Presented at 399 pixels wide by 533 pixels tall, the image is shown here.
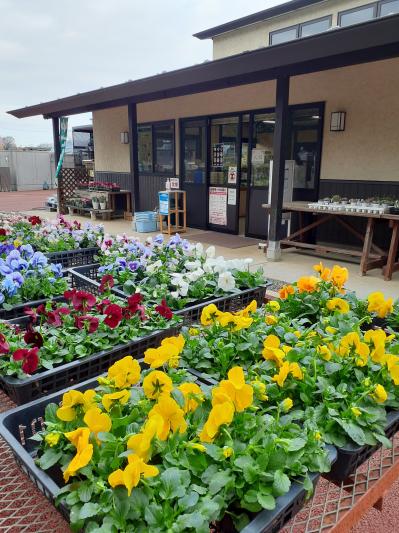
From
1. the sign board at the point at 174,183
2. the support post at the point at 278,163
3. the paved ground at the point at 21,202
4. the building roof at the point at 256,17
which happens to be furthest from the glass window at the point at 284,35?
the paved ground at the point at 21,202

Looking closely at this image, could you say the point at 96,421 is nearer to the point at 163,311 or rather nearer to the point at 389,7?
the point at 163,311

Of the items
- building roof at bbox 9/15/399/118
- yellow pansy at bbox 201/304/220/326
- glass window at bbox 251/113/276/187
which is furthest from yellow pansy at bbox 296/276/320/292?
glass window at bbox 251/113/276/187

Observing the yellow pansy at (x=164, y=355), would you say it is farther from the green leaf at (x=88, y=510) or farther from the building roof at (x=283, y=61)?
the building roof at (x=283, y=61)

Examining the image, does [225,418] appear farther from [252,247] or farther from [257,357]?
[252,247]

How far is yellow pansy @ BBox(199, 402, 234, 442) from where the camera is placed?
0.99 meters

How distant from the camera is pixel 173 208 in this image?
8117 millimetres

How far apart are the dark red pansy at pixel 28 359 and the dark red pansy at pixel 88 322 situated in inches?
11.4

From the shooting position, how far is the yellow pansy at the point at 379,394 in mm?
1193

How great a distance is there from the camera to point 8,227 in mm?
4195

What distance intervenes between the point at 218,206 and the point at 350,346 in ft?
21.8

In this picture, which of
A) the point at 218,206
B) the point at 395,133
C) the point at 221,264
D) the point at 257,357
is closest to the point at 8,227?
the point at 221,264

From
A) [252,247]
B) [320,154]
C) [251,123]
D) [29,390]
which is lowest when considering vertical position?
[252,247]

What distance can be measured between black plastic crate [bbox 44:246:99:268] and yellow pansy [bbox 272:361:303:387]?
238 cm

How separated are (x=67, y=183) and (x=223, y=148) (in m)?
5.76
